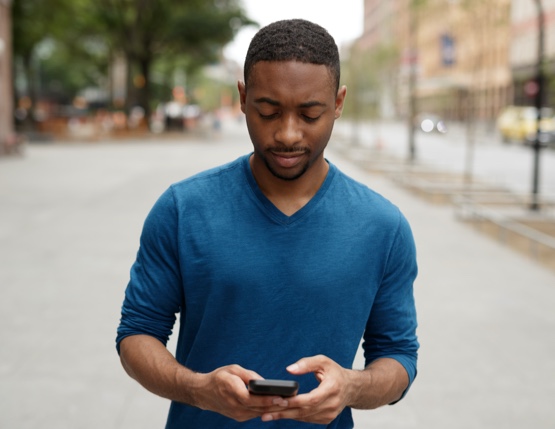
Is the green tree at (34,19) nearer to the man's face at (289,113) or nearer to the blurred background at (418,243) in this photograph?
the blurred background at (418,243)

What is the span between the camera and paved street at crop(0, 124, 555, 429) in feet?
17.1

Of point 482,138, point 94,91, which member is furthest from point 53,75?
point 482,138

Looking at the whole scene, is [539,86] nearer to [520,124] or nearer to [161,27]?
[520,124]

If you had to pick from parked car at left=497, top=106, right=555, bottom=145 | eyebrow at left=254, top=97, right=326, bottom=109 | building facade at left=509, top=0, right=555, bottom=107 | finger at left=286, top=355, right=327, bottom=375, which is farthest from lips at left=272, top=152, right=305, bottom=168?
building facade at left=509, top=0, right=555, bottom=107

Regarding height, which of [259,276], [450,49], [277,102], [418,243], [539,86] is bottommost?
[418,243]

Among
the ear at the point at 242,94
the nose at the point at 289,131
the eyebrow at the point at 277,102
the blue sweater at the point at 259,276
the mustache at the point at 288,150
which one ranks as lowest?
the blue sweater at the point at 259,276

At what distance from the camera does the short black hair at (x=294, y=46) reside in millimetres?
1792

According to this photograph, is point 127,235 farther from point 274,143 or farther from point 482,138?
point 482,138

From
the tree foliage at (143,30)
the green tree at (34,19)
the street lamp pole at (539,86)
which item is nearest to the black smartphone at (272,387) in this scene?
the street lamp pole at (539,86)

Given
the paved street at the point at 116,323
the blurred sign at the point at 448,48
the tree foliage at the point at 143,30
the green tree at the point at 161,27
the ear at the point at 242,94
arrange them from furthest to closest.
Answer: the green tree at the point at 161,27
the tree foliage at the point at 143,30
the blurred sign at the point at 448,48
the paved street at the point at 116,323
the ear at the point at 242,94

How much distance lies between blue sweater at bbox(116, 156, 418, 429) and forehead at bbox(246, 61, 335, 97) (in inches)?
9.5

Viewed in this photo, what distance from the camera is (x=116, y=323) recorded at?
23.2 ft

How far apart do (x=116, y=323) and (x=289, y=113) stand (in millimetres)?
5520

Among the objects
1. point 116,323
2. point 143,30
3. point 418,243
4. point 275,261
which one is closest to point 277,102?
point 275,261
